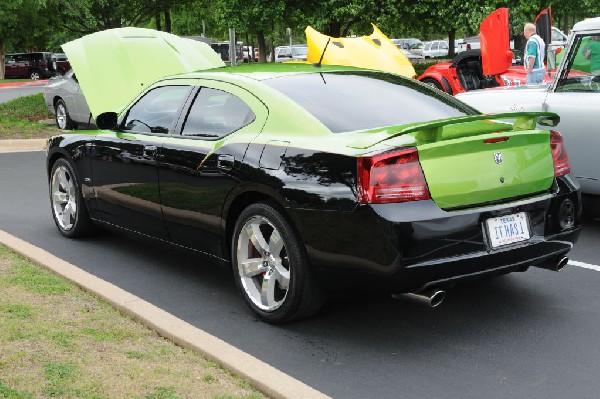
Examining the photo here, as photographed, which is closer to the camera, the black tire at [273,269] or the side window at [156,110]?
the black tire at [273,269]

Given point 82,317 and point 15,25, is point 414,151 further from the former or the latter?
point 15,25

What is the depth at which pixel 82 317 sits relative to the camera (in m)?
5.23

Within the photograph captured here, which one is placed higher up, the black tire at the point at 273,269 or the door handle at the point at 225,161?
the door handle at the point at 225,161

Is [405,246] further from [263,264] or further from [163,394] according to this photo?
[163,394]

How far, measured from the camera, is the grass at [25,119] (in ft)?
54.5

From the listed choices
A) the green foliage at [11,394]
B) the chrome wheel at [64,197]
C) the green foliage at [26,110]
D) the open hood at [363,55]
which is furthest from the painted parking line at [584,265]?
the green foliage at [26,110]

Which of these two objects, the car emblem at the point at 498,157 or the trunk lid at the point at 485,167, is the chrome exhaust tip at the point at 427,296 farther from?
the car emblem at the point at 498,157

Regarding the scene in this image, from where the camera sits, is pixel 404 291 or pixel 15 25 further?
pixel 15 25

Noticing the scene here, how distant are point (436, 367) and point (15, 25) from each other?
153 ft

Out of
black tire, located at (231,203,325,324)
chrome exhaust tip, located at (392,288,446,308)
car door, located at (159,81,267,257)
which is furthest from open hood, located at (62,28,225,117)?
chrome exhaust tip, located at (392,288,446,308)

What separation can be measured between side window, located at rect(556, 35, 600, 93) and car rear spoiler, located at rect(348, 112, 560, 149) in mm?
2505

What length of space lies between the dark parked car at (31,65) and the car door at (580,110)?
5047 centimetres

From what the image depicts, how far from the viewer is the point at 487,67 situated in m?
12.9

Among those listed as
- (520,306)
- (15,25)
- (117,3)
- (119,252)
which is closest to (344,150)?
(520,306)
